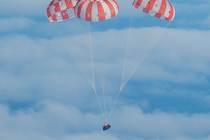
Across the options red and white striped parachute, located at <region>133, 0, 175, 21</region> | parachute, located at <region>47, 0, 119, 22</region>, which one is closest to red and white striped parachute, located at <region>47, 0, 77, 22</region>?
parachute, located at <region>47, 0, 119, 22</region>

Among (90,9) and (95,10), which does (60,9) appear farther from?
(95,10)

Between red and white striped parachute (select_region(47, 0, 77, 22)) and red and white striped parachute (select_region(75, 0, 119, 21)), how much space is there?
185 cm

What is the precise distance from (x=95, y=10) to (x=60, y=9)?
350 centimetres

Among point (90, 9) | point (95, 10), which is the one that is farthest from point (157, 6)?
point (90, 9)

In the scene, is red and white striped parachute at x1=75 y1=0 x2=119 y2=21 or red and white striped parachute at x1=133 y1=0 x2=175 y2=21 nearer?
red and white striped parachute at x1=75 y1=0 x2=119 y2=21

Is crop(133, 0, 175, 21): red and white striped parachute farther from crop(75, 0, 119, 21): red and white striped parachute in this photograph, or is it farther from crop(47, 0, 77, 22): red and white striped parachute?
crop(47, 0, 77, 22): red and white striped parachute

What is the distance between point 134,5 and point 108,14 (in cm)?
303

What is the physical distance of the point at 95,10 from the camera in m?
30.9

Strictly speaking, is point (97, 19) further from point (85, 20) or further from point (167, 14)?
point (167, 14)

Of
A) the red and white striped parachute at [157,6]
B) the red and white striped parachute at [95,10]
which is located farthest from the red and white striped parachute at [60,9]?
the red and white striped parachute at [157,6]

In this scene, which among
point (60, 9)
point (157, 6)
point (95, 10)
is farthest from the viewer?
point (60, 9)

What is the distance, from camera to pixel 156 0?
32.2m

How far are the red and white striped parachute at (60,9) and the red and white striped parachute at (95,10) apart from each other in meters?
1.85

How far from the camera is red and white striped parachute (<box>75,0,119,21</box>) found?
30.9 m
